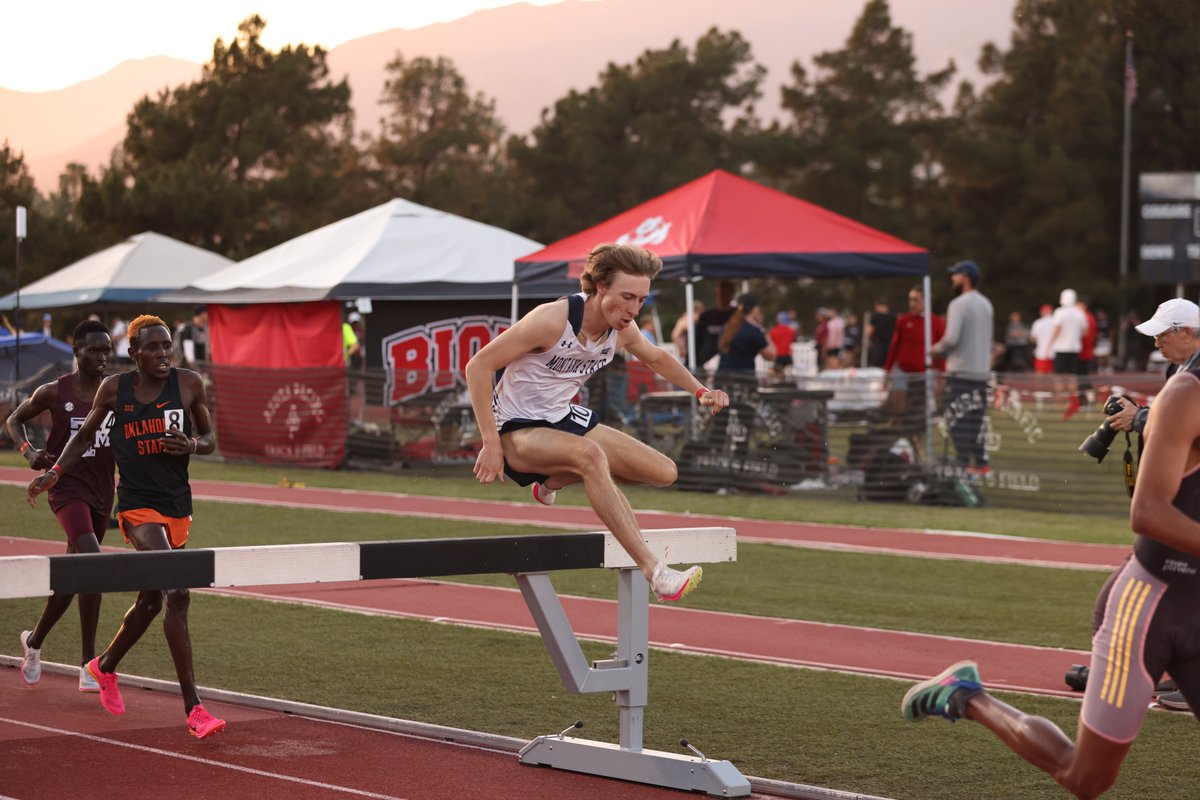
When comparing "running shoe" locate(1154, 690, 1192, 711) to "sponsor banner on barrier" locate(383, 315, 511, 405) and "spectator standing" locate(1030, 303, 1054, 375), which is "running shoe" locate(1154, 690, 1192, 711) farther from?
"spectator standing" locate(1030, 303, 1054, 375)

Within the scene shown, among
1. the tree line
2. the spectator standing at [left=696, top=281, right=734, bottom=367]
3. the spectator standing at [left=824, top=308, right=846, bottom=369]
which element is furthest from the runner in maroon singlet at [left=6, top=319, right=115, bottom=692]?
the tree line

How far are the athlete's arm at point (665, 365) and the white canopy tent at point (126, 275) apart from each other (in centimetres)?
2709

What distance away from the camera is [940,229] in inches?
2441

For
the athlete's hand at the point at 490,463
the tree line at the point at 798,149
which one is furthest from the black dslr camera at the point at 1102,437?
the tree line at the point at 798,149

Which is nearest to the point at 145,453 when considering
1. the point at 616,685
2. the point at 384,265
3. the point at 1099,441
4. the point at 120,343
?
the point at 616,685

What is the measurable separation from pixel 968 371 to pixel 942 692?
12.6m

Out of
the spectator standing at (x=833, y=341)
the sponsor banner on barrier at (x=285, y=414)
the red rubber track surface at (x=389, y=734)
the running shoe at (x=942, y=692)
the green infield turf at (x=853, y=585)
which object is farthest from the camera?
the spectator standing at (x=833, y=341)

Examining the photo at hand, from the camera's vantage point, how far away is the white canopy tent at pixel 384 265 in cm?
2342

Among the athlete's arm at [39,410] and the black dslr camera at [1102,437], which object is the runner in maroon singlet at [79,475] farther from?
the black dslr camera at [1102,437]

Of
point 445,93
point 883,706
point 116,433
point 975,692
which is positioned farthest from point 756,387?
point 445,93

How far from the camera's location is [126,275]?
34500 mm

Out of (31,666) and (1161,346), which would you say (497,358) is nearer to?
(1161,346)

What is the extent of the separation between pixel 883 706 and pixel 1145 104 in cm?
5529

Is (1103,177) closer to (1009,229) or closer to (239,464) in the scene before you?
(1009,229)
